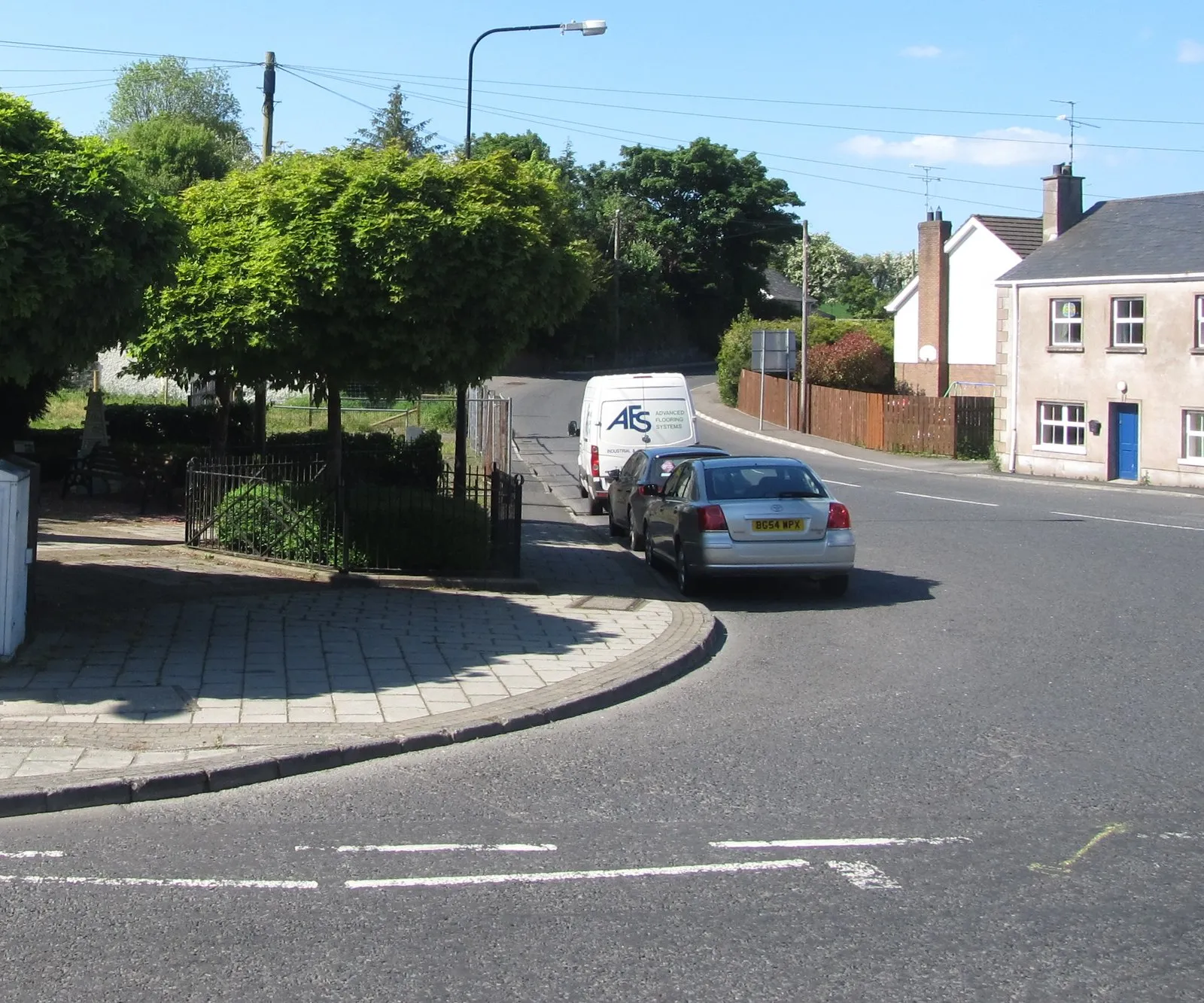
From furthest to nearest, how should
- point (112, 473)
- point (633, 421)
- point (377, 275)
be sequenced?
point (633, 421) → point (112, 473) → point (377, 275)

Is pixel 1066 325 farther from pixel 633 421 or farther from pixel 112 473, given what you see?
pixel 112 473

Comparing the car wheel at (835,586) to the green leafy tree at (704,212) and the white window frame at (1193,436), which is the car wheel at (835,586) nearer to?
the white window frame at (1193,436)

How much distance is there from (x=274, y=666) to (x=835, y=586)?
6.52 meters

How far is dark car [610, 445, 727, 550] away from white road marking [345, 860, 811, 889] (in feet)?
36.9

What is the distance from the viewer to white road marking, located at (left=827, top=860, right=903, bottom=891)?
5484 millimetres

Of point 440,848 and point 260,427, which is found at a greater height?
point 260,427

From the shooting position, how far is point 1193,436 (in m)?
32.0

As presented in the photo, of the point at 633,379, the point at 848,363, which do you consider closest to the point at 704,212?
the point at 848,363

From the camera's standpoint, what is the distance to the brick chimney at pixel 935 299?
54062 millimetres

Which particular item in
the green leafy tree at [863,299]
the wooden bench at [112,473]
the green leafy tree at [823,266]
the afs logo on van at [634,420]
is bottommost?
the wooden bench at [112,473]

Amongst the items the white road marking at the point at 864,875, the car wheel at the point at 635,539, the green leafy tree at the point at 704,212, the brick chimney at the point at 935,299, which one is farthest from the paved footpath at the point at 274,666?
the green leafy tree at the point at 704,212

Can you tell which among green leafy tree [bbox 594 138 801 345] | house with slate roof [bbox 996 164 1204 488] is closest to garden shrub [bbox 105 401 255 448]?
house with slate roof [bbox 996 164 1204 488]

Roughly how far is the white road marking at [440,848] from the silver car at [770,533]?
7.59 meters

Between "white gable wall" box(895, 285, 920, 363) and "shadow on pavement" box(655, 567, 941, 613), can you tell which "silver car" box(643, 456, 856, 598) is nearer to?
"shadow on pavement" box(655, 567, 941, 613)
